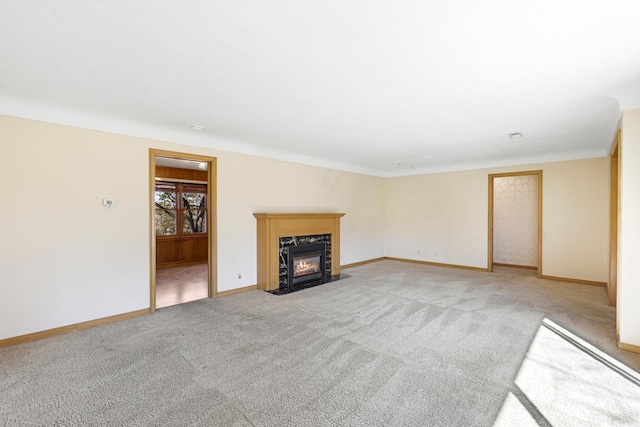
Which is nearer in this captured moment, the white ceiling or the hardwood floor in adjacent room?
the white ceiling

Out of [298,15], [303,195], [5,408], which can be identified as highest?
[298,15]

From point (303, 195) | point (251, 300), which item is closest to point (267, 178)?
point (303, 195)

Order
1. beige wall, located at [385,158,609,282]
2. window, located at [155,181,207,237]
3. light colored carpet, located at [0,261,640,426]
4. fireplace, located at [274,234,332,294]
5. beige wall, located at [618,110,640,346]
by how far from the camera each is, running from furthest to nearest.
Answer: window, located at [155,181,207,237], beige wall, located at [385,158,609,282], fireplace, located at [274,234,332,294], beige wall, located at [618,110,640,346], light colored carpet, located at [0,261,640,426]

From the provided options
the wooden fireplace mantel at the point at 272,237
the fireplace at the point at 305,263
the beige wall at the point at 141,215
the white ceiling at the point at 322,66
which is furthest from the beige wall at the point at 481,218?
the wooden fireplace mantel at the point at 272,237

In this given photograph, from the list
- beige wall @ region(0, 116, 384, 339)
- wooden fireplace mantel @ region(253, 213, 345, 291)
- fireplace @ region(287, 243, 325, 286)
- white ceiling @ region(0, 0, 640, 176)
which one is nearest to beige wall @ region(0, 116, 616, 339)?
beige wall @ region(0, 116, 384, 339)

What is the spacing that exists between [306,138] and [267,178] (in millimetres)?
1176

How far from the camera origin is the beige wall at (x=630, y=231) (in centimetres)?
283

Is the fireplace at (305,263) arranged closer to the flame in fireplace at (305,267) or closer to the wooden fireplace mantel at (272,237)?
the flame in fireplace at (305,267)

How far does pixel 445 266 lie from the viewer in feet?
23.3

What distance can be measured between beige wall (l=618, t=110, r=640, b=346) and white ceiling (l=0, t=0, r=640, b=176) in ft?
1.06

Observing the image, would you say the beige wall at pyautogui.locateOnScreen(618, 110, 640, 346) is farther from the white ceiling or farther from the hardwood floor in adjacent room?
the hardwood floor in adjacent room

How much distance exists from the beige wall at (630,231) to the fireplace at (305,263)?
13.8 feet

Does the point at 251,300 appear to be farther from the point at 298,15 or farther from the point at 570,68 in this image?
the point at 570,68

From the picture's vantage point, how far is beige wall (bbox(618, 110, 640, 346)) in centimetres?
283
